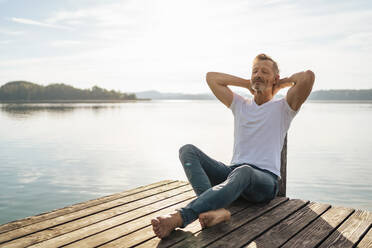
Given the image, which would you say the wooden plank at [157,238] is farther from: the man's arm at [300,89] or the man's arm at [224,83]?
the man's arm at [224,83]

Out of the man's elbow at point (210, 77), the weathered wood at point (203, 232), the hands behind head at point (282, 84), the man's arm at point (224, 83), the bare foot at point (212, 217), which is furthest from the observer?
the man's elbow at point (210, 77)

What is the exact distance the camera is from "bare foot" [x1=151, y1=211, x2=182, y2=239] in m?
2.88

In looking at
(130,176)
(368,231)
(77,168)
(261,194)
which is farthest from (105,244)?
(77,168)

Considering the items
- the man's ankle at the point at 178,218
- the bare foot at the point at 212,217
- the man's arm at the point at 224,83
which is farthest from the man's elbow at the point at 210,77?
the man's ankle at the point at 178,218

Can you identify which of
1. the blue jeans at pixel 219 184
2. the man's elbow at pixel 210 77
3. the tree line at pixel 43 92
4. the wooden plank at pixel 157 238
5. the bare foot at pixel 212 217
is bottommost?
the wooden plank at pixel 157 238

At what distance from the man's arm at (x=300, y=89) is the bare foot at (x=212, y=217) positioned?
1.41 m

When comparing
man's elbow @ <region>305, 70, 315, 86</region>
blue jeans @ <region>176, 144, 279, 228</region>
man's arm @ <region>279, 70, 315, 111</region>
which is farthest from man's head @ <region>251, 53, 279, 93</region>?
blue jeans @ <region>176, 144, 279, 228</region>

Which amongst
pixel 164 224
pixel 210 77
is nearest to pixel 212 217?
pixel 164 224

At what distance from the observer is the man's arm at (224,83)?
429 cm

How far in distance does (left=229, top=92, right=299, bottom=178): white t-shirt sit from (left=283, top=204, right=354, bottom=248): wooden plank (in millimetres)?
647

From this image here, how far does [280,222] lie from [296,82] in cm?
146

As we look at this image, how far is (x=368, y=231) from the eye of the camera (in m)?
3.26

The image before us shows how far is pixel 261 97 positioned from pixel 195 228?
1.69 meters

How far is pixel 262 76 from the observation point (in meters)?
3.95
